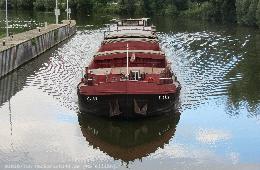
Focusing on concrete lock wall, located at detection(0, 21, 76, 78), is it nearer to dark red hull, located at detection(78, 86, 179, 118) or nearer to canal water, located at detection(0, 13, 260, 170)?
canal water, located at detection(0, 13, 260, 170)

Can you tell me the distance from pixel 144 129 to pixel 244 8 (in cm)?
7794

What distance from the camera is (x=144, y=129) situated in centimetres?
2522

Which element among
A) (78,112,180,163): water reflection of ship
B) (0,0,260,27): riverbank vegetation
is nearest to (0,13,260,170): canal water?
(78,112,180,163): water reflection of ship

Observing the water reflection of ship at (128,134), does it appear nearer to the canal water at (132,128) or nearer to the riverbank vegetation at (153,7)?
the canal water at (132,128)

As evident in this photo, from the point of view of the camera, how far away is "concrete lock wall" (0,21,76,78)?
38.7m

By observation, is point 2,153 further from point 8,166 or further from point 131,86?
point 131,86

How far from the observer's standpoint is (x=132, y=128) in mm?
25266

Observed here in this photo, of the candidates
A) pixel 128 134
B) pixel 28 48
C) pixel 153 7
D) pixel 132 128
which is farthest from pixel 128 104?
→ pixel 153 7

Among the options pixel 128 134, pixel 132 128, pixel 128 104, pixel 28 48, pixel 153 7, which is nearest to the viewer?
pixel 128 134

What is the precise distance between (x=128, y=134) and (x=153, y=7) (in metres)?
113

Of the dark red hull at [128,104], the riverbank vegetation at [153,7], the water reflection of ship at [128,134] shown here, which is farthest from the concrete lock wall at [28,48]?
the riverbank vegetation at [153,7]

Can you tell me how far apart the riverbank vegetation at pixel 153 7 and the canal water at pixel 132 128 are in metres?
72.7

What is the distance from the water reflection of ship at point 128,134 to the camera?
22.5m

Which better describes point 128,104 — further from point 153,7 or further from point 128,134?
point 153,7
